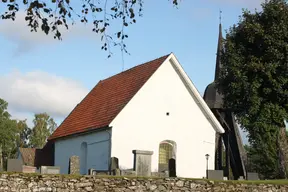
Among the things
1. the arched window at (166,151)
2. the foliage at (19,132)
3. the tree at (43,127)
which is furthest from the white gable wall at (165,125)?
the tree at (43,127)

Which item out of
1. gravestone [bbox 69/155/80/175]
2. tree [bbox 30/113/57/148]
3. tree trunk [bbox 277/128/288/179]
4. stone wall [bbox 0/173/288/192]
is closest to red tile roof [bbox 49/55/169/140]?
gravestone [bbox 69/155/80/175]

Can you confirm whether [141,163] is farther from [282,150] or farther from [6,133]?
[6,133]

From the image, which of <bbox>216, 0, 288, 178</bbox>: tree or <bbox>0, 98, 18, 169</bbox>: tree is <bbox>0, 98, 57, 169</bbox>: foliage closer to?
<bbox>0, 98, 18, 169</bbox>: tree

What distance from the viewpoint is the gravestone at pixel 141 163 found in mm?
19941

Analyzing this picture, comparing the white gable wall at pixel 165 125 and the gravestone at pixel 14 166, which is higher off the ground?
the white gable wall at pixel 165 125

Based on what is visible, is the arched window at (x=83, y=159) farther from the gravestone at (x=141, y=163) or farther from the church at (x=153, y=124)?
the gravestone at (x=141, y=163)

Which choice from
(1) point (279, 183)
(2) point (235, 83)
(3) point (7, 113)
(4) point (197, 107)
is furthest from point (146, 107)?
(3) point (7, 113)

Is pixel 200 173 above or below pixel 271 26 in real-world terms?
below

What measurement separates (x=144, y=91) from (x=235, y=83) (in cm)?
600

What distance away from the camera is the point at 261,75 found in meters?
30.3

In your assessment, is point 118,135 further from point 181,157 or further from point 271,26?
point 271,26

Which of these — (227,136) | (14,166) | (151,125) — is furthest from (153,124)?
(14,166)

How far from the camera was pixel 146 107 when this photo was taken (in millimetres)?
28312

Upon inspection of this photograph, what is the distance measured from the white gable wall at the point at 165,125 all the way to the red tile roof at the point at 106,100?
560mm
